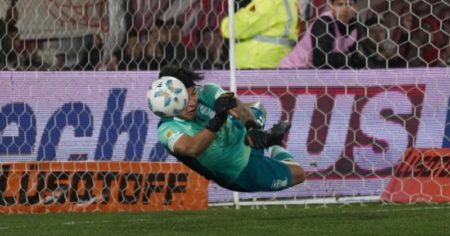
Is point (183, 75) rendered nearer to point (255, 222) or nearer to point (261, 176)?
point (261, 176)

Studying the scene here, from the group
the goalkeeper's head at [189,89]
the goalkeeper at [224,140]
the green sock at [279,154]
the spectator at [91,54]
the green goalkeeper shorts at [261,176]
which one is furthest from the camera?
the spectator at [91,54]

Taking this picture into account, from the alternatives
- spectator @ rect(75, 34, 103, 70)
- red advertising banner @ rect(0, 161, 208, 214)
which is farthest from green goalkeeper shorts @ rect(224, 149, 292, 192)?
spectator @ rect(75, 34, 103, 70)

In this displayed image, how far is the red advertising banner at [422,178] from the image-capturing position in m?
12.0

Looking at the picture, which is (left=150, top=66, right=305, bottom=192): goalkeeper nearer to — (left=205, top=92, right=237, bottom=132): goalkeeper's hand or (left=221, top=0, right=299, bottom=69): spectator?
(left=205, top=92, right=237, bottom=132): goalkeeper's hand

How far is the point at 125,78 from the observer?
12.9 meters

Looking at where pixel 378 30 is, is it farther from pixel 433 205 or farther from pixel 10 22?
pixel 10 22

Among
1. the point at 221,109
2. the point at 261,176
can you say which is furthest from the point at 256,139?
the point at 261,176

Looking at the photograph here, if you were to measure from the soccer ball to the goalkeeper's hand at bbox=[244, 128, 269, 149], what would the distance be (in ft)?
1.78

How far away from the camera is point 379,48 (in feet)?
42.8

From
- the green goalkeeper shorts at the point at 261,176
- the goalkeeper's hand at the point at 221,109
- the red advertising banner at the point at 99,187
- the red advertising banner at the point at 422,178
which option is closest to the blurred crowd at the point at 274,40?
the red advertising banner at the point at 422,178

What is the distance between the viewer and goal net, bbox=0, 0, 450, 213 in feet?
40.4

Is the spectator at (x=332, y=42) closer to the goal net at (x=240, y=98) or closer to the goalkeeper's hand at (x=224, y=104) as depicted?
the goal net at (x=240, y=98)

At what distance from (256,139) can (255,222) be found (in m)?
1.58

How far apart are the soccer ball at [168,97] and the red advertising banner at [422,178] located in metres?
3.71
